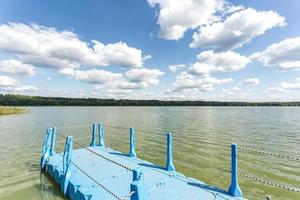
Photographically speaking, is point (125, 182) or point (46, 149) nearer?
point (125, 182)

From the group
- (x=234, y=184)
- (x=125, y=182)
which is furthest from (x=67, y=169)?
(x=234, y=184)

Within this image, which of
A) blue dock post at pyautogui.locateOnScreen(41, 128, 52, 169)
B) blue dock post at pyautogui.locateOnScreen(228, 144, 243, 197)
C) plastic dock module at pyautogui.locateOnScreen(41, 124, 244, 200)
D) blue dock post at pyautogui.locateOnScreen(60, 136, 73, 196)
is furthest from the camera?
blue dock post at pyautogui.locateOnScreen(41, 128, 52, 169)

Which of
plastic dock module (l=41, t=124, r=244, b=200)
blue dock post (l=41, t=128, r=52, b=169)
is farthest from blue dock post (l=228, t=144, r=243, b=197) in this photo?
blue dock post (l=41, t=128, r=52, b=169)

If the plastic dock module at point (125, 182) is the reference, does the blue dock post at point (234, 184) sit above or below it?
above

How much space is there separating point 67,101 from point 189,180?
16243cm

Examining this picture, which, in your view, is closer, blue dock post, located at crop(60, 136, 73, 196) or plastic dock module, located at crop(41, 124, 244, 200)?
plastic dock module, located at crop(41, 124, 244, 200)

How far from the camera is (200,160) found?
11.8 meters

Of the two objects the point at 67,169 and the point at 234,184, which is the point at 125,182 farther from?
the point at 234,184

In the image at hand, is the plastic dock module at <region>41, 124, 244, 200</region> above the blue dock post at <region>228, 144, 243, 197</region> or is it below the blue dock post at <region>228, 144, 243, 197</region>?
below

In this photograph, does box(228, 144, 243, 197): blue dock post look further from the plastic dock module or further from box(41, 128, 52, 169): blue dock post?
box(41, 128, 52, 169): blue dock post

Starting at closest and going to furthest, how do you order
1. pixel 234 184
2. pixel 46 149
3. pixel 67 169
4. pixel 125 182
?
pixel 234 184 → pixel 125 182 → pixel 67 169 → pixel 46 149

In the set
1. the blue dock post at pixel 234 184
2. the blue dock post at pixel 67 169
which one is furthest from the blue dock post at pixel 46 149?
Result: the blue dock post at pixel 234 184

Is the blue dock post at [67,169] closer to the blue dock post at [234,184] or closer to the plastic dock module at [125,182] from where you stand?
the plastic dock module at [125,182]

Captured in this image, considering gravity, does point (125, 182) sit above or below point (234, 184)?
below
